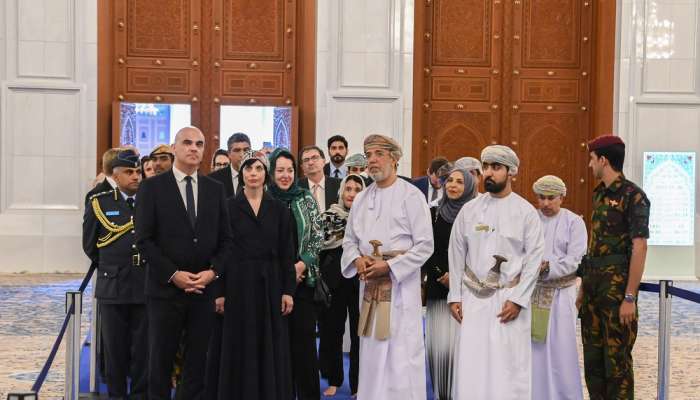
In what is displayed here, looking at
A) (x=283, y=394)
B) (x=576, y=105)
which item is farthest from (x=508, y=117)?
(x=283, y=394)

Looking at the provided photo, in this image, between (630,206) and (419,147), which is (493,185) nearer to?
(630,206)

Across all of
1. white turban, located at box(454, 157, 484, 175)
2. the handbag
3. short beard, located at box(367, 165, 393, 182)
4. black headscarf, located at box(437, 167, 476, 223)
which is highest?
white turban, located at box(454, 157, 484, 175)

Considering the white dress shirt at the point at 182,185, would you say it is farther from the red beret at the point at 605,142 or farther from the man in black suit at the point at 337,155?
the man in black suit at the point at 337,155

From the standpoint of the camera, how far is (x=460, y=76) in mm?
14109

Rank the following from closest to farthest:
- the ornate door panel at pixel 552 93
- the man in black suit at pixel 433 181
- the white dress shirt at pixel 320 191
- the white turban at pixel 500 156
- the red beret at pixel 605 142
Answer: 1. the white turban at pixel 500 156
2. the red beret at pixel 605 142
3. the white dress shirt at pixel 320 191
4. the man in black suit at pixel 433 181
5. the ornate door panel at pixel 552 93

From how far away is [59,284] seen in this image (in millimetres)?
12102

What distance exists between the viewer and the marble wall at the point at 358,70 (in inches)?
524

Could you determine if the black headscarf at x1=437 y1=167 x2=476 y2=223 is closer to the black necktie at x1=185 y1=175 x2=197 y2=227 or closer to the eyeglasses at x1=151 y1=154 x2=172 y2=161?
the black necktie at x1=185 y1=175 x2=197 y2=227

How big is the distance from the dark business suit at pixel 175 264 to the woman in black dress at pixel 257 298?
13cm

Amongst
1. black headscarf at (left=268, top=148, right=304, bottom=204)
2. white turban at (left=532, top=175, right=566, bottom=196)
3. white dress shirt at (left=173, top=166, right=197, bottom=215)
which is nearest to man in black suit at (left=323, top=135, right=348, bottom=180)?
black headscarf at (left=268, top=148, right=304, bottom=204)

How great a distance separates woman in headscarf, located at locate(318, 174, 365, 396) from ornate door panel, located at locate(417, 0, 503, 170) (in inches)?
263

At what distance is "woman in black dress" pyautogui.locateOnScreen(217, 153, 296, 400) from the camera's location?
6.15 m

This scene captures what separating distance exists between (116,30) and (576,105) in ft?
22.0

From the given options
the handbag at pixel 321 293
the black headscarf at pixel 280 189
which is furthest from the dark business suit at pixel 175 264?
the handbag at pixel 321 293
